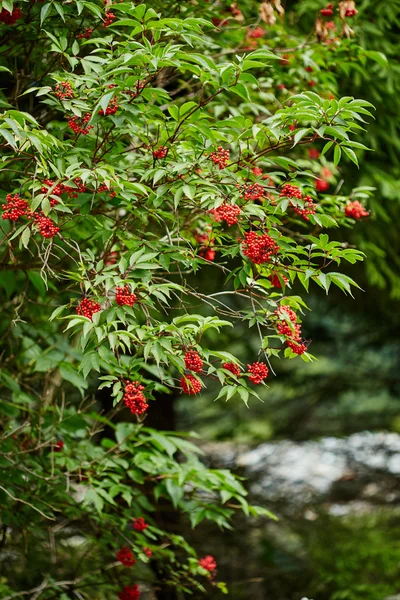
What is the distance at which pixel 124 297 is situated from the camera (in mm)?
1925

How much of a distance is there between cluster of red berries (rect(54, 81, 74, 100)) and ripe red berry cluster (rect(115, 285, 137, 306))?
60 cm

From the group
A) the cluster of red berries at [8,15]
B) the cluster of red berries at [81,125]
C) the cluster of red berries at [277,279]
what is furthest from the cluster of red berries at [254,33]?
the cluster of red berries at [277,279]

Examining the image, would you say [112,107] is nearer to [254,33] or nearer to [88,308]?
[88,308]

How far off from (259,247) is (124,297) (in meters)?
0.40

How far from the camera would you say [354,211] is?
3.05 metres

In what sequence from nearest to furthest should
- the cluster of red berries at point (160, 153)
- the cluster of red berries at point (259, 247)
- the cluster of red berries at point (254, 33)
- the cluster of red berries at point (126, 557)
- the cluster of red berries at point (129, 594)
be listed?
the cluster of red berries at point (259, 247), the cluster of red berries at point (160, 153), the cluster of red berries at point (126, 557), the cluster of red berries at point (129, 594), the cluster of red berries at point (254, 33)

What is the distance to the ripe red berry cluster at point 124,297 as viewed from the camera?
192cm

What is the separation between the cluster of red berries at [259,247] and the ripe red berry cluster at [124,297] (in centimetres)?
35

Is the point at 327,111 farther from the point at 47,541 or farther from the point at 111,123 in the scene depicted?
the point at 47,541

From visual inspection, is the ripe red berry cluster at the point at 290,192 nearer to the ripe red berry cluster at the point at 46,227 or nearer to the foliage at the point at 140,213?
the foliage at the point at 140,213

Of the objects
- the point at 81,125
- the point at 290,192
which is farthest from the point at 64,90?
the point at 290,192

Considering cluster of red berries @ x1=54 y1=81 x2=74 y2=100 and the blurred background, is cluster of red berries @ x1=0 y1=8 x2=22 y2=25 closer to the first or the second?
cluster of red berries @ x1=54 y1=81 x2=74 y2=100

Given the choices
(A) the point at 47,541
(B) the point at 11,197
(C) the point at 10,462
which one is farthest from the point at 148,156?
(A) the point at 47,541

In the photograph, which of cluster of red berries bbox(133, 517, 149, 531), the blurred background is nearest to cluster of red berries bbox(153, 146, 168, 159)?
cluster of red berries bbox(133, 517, 149, 531)
